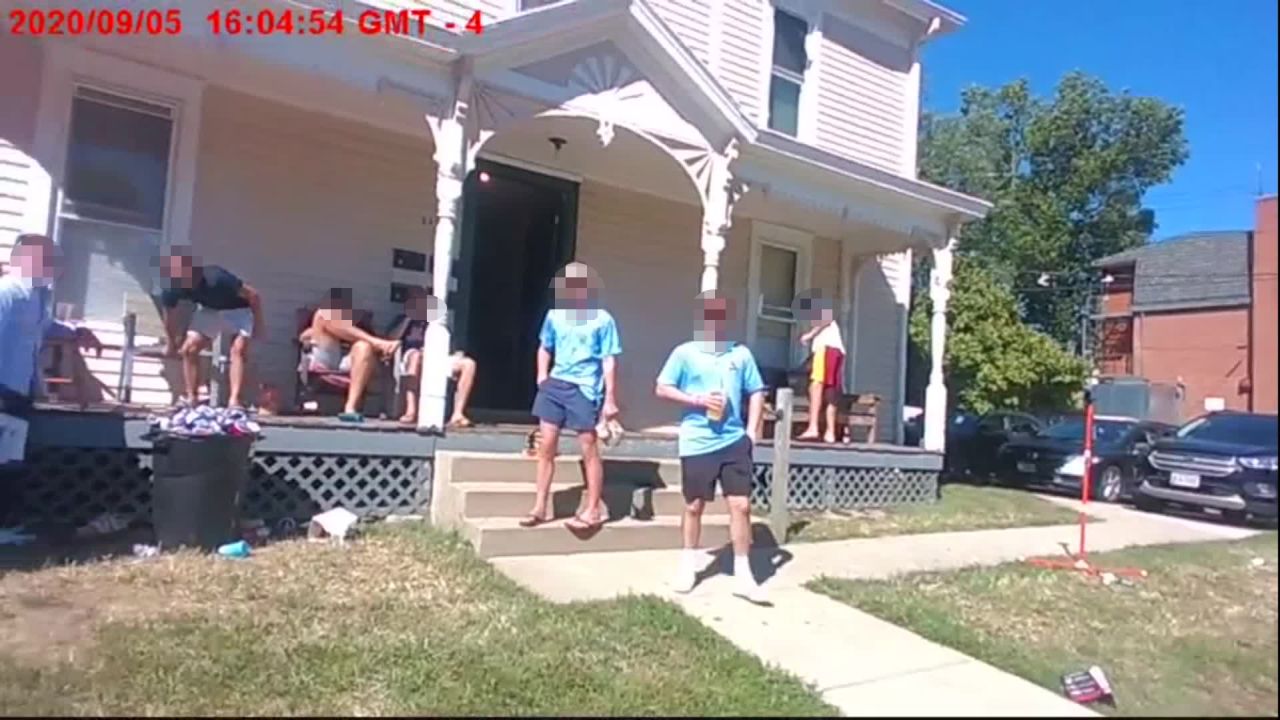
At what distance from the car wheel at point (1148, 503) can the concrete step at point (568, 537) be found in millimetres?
2848

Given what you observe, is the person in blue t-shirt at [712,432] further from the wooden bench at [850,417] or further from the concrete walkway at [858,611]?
the wooden bench at [850,417]

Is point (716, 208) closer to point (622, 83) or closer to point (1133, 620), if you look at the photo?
point (622, 83)

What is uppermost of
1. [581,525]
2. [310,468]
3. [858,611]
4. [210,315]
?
[210,315]

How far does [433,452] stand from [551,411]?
1387 mm

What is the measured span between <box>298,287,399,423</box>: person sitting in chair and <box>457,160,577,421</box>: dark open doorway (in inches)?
81.3

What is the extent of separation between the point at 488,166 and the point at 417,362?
265 cm

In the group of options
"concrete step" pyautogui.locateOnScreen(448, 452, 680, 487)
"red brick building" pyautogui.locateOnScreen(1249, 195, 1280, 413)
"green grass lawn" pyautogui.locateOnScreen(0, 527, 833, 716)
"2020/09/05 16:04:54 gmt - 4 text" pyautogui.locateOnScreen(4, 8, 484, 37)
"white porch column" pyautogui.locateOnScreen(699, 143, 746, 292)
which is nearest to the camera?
"red brick building" pyautogui.locateOnScreen(1249, 195, 1280, 413)

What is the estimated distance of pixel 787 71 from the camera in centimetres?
1241

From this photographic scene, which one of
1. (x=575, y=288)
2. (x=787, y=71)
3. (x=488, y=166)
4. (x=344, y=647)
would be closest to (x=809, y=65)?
(x=787, y=71)

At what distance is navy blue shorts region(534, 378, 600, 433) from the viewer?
6297 millimetres

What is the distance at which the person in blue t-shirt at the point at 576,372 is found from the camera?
20.7 ft

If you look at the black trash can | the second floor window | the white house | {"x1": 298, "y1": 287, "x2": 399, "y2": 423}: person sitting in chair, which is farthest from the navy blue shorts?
the second floor window

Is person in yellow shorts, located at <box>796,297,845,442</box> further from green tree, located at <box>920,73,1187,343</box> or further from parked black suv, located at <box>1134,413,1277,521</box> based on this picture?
parked black suv, located at <box>1134,413,1277,521</box>

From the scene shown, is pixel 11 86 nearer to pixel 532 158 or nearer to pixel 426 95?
pixel 426 95
